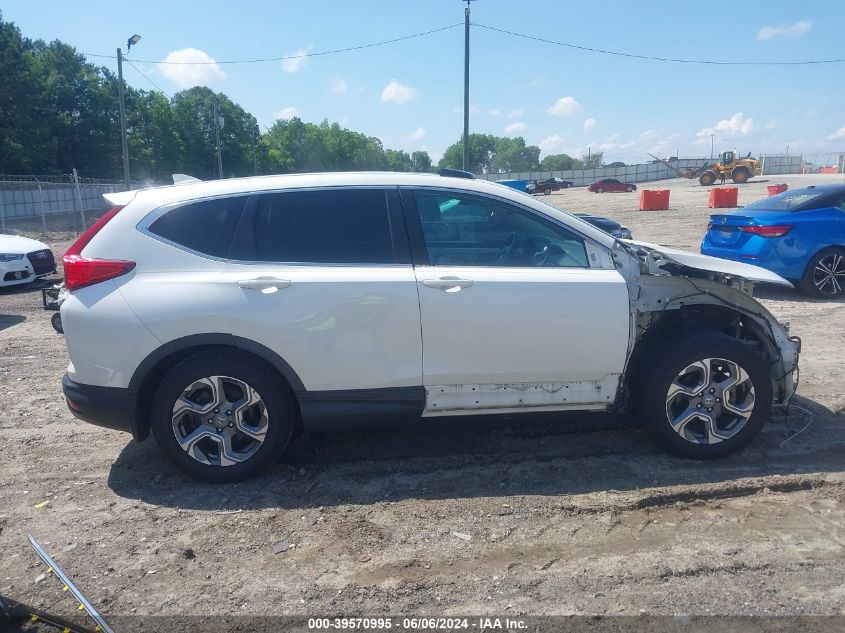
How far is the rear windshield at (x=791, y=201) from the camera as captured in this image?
932cm

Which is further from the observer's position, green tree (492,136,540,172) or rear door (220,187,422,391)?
green tree (492,136,540,172)

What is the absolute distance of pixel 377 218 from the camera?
420 cm

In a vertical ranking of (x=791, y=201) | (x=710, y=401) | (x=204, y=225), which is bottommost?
(x=710, y=401)

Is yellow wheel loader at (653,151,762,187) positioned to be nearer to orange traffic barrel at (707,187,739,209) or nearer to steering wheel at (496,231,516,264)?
orange traffic barrel at (707,187,739,209)

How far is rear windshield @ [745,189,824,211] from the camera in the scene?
9320 mm

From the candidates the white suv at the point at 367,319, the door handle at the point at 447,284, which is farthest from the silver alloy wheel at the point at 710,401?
the door handle at the point at 447,284

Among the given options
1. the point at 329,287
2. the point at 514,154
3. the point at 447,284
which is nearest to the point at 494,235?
the point at 447,284

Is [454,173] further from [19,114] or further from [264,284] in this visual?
[19,114]

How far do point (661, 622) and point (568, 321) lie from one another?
1.77 metres

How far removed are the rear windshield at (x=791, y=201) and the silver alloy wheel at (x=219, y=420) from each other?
8.24 meters

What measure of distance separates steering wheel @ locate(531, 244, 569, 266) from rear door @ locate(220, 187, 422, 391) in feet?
2.64

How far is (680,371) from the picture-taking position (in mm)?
4238

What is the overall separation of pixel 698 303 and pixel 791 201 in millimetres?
6247

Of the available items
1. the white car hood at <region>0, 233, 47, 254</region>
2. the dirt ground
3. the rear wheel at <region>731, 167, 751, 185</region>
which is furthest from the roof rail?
the rear wheel at <region>731, 167, 751, 185</region>
